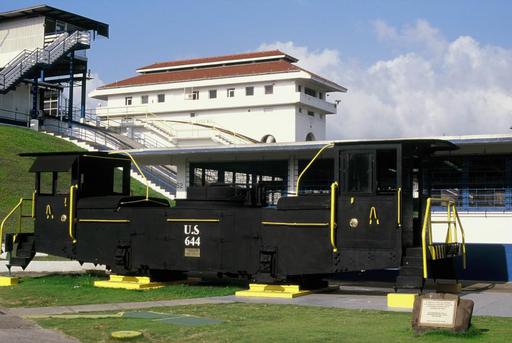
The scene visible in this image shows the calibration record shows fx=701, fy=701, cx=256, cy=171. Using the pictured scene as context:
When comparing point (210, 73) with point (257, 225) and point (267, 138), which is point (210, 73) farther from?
point (257, 225)

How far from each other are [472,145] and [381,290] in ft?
20.9

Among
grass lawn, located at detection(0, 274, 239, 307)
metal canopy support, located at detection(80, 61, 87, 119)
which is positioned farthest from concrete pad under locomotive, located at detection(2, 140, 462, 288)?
metal canopy support, located at detection(80, 61, 87, 119)

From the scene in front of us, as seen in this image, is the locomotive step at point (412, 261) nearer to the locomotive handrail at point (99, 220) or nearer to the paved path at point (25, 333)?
the paved path at point (25, 333)

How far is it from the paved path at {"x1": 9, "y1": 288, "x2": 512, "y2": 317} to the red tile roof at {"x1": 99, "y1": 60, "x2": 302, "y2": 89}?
47535 mm

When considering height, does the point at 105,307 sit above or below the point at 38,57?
below

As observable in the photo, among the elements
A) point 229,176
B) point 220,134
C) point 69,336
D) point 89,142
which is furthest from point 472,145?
point 220,134

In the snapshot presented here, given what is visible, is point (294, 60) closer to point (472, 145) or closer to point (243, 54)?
point (243, 54)

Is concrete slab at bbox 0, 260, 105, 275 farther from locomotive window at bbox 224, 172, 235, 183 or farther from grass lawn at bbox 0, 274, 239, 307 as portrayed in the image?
locomotive window at bbox 224, 172, 235, 183

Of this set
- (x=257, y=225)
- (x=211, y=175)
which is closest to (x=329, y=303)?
(x=257, y=225)

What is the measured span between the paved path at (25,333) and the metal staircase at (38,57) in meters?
41.6

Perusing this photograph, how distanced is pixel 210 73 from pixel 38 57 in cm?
1882

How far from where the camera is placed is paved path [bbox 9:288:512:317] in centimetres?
1446

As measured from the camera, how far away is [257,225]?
17.6 m

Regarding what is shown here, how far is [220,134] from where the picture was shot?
59.2 m
